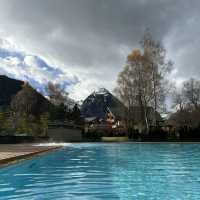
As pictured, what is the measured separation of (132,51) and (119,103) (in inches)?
257

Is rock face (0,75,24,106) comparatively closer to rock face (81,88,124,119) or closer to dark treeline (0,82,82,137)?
dark treeline (0,82,82,137)

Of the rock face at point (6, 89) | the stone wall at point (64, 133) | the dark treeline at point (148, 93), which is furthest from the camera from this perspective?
the rock face at point (6, 89)

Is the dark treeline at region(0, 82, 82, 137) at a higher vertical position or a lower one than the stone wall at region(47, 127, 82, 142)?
higher

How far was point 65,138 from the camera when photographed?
41406mm

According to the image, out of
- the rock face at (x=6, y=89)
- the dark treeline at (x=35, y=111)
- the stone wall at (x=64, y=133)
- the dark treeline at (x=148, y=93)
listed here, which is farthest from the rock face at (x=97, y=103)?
the dark treeline at (x=148, y=93)

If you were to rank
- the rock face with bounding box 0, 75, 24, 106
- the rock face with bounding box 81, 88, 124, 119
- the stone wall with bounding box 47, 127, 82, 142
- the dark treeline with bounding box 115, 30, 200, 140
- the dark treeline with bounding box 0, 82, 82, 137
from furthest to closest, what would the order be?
the rock face with bounding box 81, 88, 124, 119 < the rock face with bounding box 0, 75, 24, 106 < the stone wall with bounding box 47, 127, 82, 142 < the dark treeline with bounding box 0, 82, 82, 137 < the dark treeline with bounding box 115, 30, 200, 140

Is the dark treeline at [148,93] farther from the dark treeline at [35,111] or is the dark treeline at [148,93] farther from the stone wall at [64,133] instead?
the dark treeline at [35,111]

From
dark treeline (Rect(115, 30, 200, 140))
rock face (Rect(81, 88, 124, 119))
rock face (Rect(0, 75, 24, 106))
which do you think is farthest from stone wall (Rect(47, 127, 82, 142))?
rock face (Rect(81, 88, 124, 119))

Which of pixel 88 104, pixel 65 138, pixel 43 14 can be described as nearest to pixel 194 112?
pixel 65 138

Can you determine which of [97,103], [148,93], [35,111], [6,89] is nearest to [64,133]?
[35,111]

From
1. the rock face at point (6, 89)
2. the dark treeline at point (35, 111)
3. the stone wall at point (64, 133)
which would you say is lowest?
the stone wall at point (64, 133)

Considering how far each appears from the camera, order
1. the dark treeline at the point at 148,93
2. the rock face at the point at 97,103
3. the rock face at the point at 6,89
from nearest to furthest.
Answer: the dark treeline at the point at 148,93
the rock face at the point at 6,89
the rock face at the point at 97,103

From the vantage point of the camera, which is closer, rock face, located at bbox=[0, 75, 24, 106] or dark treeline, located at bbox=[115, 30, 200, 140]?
dark treeline, located at bbox=[115, 30, 200, 140]

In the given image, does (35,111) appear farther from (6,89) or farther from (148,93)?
(148,93)
